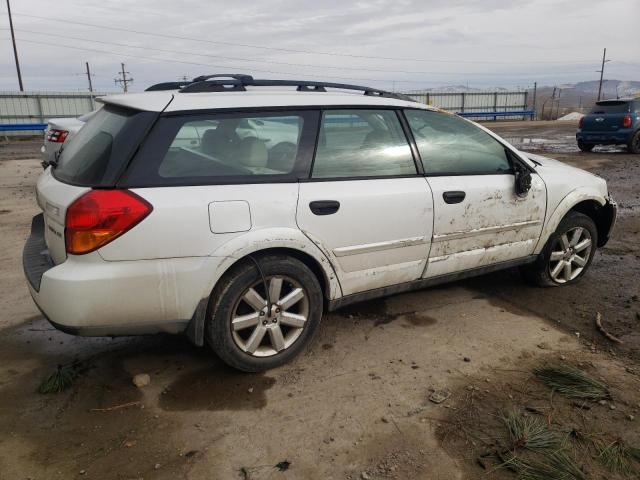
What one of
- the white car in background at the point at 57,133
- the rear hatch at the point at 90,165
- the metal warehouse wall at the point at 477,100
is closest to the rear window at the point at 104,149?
the rear hatch at the point at 90,165

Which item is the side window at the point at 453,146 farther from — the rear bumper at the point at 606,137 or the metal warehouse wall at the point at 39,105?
the metal warehouse wall at the point at 39,105

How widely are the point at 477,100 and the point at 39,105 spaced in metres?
28.1

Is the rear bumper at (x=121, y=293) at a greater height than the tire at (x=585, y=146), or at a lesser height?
greater

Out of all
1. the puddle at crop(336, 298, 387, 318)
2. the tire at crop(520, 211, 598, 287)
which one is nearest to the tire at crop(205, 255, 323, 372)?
the puddle at crop(336, 298, 387, 318)

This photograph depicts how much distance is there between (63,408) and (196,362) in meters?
0.81

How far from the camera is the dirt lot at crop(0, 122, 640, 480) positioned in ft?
8.20

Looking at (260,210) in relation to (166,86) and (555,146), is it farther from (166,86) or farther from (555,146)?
(555,146)

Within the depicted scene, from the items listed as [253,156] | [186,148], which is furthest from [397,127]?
[186,148]

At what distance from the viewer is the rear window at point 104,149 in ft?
9.26

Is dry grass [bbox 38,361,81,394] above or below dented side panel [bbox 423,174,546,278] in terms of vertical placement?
below

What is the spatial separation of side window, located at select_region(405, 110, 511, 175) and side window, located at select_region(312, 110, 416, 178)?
0.54ft

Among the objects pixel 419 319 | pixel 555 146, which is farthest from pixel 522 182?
pixel 555 146

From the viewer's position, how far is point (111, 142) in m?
2.95

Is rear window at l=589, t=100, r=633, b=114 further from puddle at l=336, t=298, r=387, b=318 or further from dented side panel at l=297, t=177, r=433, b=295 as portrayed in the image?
dented side panel at l=297, t=177, r=433, b=295
